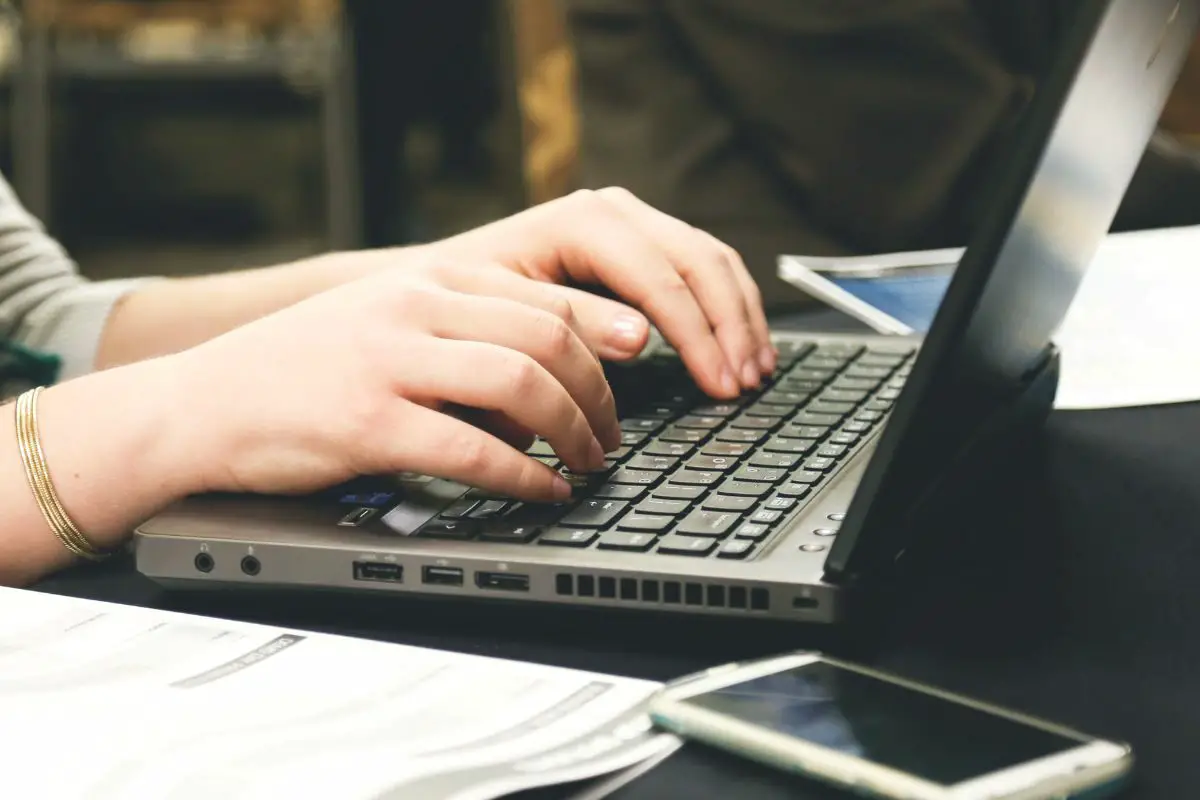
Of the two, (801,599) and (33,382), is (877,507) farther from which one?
(33,382)

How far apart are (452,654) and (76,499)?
210mm

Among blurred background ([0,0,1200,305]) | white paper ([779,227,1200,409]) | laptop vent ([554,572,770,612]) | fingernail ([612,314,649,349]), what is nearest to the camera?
laptop vent ([554,572,770,612])

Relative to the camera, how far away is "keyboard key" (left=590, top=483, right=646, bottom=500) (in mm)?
504

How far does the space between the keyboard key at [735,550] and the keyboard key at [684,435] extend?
0.14 metres

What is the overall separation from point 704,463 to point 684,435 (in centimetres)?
5

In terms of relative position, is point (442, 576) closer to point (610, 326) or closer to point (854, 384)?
point (610, 326)

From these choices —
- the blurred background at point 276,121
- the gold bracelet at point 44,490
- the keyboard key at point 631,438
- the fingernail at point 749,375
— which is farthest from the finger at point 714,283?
the blurred background at point 276,121

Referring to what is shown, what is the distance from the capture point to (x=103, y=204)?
116 inches

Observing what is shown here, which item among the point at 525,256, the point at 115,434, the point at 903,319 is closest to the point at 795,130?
the point at 903,319

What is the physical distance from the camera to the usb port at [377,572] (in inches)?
18.1

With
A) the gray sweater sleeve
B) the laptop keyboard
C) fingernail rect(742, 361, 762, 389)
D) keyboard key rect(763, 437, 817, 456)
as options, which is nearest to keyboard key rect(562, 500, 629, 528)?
the laptop keyboard

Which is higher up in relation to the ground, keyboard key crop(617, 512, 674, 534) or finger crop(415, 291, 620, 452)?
finger crop(415, 291, 620, 452)

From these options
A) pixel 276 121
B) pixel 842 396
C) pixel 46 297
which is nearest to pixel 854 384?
pixel 842 396

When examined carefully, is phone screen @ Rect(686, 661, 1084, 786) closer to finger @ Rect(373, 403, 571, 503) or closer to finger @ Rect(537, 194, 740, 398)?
finger @ Rect(373, 403, 571, 503)
